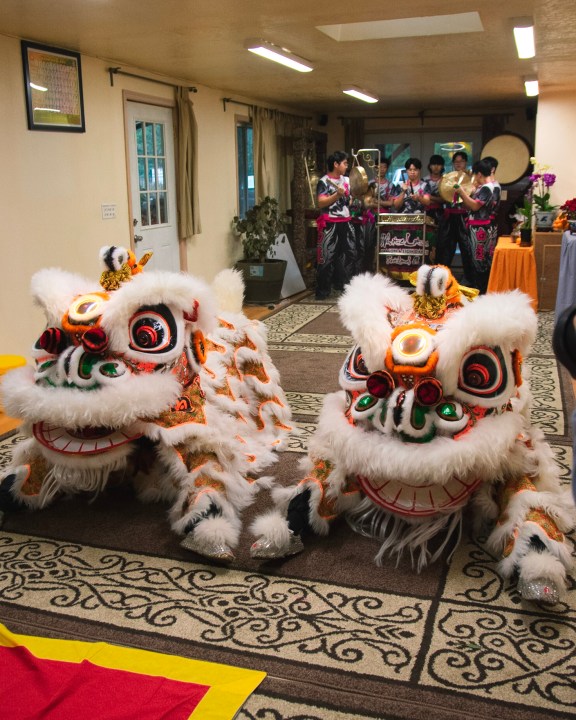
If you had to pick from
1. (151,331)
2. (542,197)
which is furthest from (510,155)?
(151,331)

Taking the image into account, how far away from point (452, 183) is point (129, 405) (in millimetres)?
6495

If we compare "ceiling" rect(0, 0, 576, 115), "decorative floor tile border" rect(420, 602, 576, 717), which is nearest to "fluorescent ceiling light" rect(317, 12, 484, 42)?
"ceiling" rect(0, 0, 576, 115)

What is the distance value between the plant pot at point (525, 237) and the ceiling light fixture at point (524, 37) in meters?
1.68

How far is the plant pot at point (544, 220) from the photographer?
7551 mm

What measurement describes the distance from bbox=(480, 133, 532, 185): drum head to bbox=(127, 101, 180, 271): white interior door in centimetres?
468

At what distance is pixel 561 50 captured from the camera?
594 cm

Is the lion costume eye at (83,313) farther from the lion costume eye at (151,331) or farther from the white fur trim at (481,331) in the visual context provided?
the white fur trim at (481,331)

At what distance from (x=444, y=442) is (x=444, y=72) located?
588 centimetres

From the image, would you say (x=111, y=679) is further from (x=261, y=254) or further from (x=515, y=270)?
(x=261, y=254)

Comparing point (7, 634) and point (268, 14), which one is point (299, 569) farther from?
point (268, 14)

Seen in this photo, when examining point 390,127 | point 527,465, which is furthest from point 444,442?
point 390,127

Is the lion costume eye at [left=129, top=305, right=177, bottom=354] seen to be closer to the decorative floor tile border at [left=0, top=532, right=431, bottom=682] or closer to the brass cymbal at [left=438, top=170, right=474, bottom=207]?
the decorative floor tile border at [left=0, top=532, right=431, bottom=682]

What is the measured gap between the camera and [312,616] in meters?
2.28

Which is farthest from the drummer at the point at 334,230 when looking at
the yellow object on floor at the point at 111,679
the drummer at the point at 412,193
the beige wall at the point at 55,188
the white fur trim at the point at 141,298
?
the yellow object on floor at the point at 111,679
